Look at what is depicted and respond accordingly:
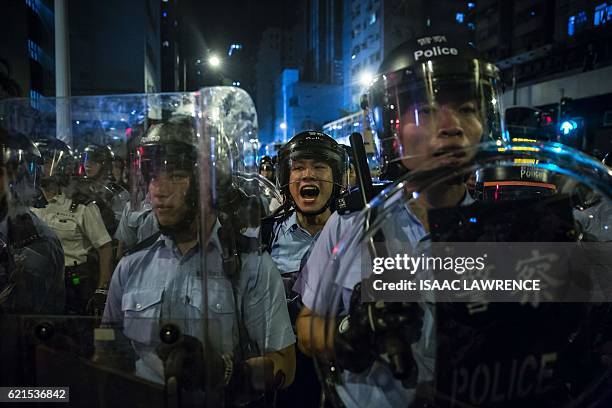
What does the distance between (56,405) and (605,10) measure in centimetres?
3104

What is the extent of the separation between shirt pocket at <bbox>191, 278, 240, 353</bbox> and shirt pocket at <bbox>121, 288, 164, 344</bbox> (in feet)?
0.47

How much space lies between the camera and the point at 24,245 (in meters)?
1.69

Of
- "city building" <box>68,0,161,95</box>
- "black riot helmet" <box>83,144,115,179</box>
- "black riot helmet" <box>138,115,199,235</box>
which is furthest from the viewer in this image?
"city building" <box>68,0,161,95</box>

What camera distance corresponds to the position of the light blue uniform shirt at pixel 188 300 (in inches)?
49.2

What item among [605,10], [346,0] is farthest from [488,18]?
[346,0]

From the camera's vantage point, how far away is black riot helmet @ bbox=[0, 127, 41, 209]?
4.84 ft

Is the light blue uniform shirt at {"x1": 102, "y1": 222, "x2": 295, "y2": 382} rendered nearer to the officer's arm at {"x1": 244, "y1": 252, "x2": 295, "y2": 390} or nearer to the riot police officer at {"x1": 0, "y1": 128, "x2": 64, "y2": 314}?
the officer's arm at {"x1": 244, "y1": 252, "x2": 295, "y2": 390}

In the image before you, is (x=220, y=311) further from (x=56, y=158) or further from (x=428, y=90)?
(x=428, y=90)

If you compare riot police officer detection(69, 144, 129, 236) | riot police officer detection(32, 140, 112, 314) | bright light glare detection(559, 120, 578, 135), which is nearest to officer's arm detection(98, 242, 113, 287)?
riot police officer detection(32, 140, 112, 314)

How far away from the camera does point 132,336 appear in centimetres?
125

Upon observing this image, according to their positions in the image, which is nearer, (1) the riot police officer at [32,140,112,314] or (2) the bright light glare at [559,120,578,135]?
(1) the riot police officer at [32,140,112,314]

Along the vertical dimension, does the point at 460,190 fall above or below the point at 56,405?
above

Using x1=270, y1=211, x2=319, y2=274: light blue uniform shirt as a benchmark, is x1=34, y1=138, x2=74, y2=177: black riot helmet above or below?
above

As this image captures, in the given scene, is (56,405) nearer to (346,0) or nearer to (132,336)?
(132,336)
